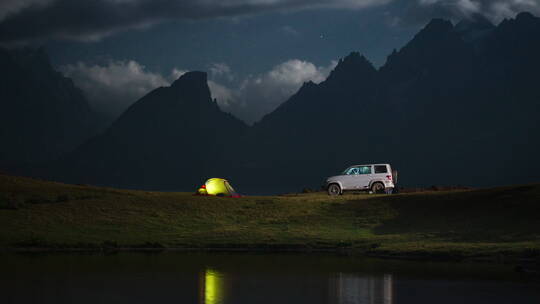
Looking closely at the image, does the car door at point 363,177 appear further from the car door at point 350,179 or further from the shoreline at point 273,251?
the shoreline at point 273,251

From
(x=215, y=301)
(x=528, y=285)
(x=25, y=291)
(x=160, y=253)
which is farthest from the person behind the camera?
(x=160, y=253)

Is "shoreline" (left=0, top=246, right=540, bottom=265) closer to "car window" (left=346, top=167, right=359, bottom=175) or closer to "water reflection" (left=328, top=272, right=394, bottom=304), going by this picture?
"water reflection" (left=328, top=272, right=394, bottom=304)

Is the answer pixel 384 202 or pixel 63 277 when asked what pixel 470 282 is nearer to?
pixel 63 277

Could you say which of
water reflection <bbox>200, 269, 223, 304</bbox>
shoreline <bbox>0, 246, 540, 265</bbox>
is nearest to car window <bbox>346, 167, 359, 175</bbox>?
shoreline <bbox>0, 246, 540, 265</bbox>

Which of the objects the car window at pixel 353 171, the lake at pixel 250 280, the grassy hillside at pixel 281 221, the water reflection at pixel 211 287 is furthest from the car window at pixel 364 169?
the water reflection at pixel 211 287

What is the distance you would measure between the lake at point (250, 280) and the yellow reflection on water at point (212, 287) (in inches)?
1.5

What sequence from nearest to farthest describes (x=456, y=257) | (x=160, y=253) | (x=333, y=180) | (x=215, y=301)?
(x=215, y=301) → (x=456, y=257) → (x=160, y=253) → (x=333, y=180)

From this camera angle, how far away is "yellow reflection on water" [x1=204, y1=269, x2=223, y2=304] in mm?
25047

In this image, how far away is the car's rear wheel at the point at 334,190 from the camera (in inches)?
2422

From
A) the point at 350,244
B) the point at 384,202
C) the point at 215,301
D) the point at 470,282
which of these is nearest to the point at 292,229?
the point at 350,244

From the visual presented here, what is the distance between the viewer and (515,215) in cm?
4919

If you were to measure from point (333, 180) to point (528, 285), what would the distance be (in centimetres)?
3279

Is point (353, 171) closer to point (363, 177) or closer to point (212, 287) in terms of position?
point (363, 177)

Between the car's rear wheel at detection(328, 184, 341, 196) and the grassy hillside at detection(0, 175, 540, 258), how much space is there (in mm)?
1830
